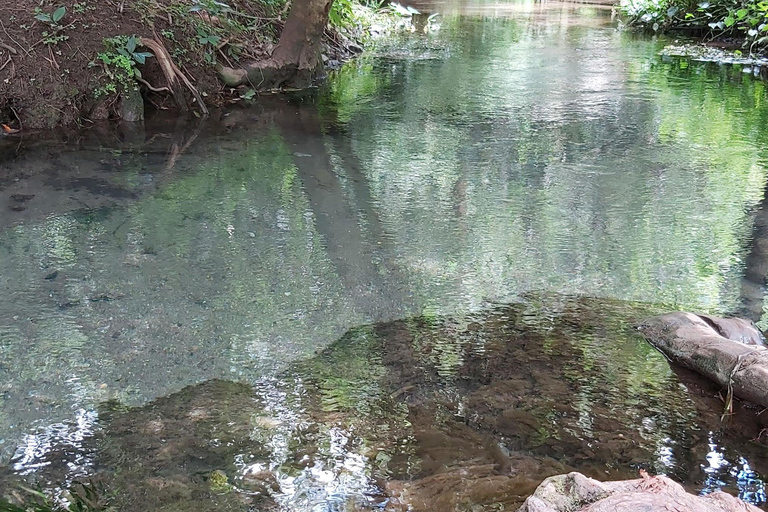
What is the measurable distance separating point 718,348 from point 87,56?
17.9ft

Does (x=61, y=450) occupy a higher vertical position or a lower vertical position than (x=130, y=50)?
lower

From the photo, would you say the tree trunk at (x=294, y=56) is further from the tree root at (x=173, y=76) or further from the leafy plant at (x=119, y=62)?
the leafy plant at (x=119, y=62)

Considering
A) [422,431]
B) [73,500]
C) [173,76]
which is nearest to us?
[73,500]

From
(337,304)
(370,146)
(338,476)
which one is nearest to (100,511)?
(338,476)

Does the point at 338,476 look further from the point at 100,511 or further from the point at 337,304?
the point at 337,304

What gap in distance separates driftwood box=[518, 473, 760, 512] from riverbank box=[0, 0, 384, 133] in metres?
5.43

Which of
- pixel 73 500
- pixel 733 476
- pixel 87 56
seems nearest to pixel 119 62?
pixel 87 56

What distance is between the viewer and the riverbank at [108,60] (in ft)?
18.7

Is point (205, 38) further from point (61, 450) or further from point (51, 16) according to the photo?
point (61, 450)

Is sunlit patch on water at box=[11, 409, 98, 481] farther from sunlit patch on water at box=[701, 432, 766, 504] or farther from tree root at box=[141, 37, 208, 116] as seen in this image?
tree root at box=[141, 37, 208, 116]

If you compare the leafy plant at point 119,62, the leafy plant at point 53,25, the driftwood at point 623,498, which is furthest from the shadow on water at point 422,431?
the leafy plant at point 53,25

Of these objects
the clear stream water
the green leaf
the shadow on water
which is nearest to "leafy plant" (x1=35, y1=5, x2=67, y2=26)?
the green leaf

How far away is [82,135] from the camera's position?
18.5 feet

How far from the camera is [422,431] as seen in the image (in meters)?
2.29
